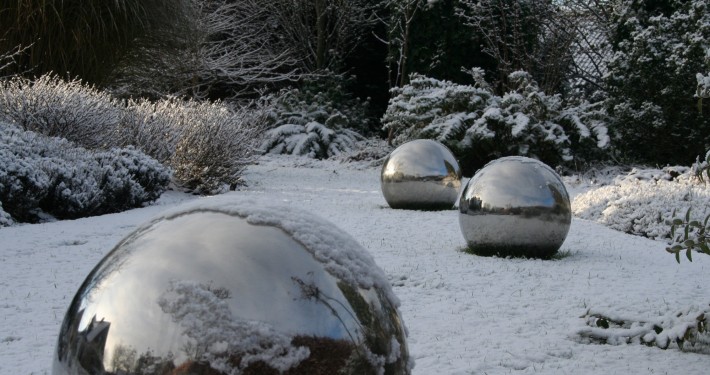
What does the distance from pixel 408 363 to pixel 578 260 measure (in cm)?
473

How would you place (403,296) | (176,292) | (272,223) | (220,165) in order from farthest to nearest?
(220,165)
(403,296)
(272,223)
(176,292)

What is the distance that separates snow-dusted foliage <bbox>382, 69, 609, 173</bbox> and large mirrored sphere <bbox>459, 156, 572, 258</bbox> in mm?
8488

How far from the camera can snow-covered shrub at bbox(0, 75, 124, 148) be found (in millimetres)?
10344

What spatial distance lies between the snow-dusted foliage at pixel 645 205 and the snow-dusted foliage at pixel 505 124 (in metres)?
4.48

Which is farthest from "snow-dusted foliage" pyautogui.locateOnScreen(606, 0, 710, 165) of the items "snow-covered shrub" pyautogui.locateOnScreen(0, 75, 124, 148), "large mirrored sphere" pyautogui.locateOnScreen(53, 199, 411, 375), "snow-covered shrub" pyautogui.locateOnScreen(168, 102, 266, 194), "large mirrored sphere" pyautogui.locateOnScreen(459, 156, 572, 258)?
"large mirrored sphere" pyautogui.locateOnScreen(53, 199, 411, 375)

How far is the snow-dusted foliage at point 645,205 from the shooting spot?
8898 mm

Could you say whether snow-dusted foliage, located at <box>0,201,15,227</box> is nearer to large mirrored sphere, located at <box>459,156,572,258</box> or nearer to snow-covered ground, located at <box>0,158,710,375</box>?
snow-covered ground, located at <box>0,158,710,375</box>

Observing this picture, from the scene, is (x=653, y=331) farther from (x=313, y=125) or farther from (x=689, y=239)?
(x=313, y=125)

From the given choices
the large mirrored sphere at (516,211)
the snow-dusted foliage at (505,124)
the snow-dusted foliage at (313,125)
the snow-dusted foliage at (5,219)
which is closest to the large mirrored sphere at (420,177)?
the large mirrored sphere at (516,211)

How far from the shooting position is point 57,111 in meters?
10.5

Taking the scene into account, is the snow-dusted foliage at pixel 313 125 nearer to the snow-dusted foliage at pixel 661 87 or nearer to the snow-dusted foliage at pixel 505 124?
the snow-dusted foliage at pixel 505 124

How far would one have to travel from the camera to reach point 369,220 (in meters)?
9.05

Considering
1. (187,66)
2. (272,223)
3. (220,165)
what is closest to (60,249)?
(272,223)

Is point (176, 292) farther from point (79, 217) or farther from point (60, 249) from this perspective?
point (79, 217)
